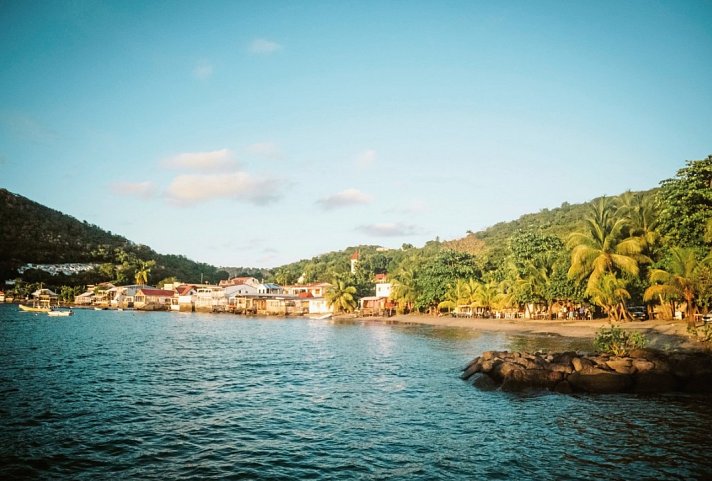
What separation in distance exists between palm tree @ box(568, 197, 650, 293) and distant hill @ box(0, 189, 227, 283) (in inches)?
5915

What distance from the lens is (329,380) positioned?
26109 millimetres

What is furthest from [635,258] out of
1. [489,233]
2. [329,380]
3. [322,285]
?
[489,233]

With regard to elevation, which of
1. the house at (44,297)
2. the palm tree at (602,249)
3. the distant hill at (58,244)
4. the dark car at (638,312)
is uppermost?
the distant hill at (58,244)

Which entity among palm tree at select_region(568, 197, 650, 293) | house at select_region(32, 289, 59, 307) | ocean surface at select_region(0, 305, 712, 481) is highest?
palm tree at select_region(568, 197, 650, 293)

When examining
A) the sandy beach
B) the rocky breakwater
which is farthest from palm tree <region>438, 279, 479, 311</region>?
the rocky breakwater

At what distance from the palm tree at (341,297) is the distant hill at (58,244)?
3695 inches

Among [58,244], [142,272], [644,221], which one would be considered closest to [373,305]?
[644,221]

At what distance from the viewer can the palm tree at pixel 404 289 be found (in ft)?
290

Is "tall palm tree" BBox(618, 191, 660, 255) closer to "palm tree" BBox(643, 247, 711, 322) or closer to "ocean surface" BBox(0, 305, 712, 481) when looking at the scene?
"palm tree" BBox(643, 247, 711, 322)

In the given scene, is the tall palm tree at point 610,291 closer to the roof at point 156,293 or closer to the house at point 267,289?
the house at point 267,289

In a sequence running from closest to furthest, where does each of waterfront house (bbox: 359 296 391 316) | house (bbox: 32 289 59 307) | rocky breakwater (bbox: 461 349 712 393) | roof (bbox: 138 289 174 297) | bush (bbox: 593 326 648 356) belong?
rocky breakwater (bbox: 461 349 712 393), bush (bbox: 593 326 648 356), waterfront house (bbox: 359 296 391 316), house (bbox: 32 289 59 307), roof (bbox: 138 289 174 297)

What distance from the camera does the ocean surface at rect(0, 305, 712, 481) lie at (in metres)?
12.4

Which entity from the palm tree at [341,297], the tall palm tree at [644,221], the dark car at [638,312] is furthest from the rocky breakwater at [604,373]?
Result: the palm tree at [341,297]

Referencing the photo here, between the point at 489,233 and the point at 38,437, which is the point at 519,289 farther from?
the point at 489,233
